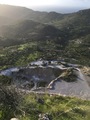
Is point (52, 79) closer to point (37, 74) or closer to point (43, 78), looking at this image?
point (43, 78)

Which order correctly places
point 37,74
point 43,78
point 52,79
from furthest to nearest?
point 37,74, point 43,78, point 52,79

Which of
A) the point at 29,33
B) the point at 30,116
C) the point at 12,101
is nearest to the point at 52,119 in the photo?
the point at 30,116

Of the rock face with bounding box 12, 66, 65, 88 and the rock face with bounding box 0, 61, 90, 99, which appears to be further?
the rock face with bounding box 12, 66, 65, 88

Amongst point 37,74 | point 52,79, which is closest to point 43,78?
point 52,79

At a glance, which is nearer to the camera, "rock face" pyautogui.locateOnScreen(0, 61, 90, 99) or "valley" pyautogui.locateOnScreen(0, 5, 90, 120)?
"valley" pyautogui.locateOnScreen(0, 5, 90, 120)

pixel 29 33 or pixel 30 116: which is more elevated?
pixel 30 116

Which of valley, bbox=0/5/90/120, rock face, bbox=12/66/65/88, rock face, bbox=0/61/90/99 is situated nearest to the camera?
valley, bbox=0/5/90/120

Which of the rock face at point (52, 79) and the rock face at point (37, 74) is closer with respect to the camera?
the rock face at point (52, 79)

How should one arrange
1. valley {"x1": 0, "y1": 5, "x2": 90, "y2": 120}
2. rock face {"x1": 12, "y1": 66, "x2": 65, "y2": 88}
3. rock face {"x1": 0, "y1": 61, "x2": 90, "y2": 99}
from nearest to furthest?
valley {"x1": 0, "y1": 5, "x2": 90, "y2": 120}, rock face {"x1": 0, "y1": 61, "x2": 90, "y2": 99}, rock face {"x1": 12, "y1": 66, "x2": 65, "y2": 88}

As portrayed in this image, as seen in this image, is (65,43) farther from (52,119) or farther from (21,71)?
(52,119)

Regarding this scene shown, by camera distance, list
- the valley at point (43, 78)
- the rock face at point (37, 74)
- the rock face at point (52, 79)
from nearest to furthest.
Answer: the valley at point (43, 78), the rock face at point (52, 79), the rock face at point (37, 74)

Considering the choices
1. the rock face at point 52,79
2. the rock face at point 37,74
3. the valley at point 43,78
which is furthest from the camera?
the rock face at point 37,74
